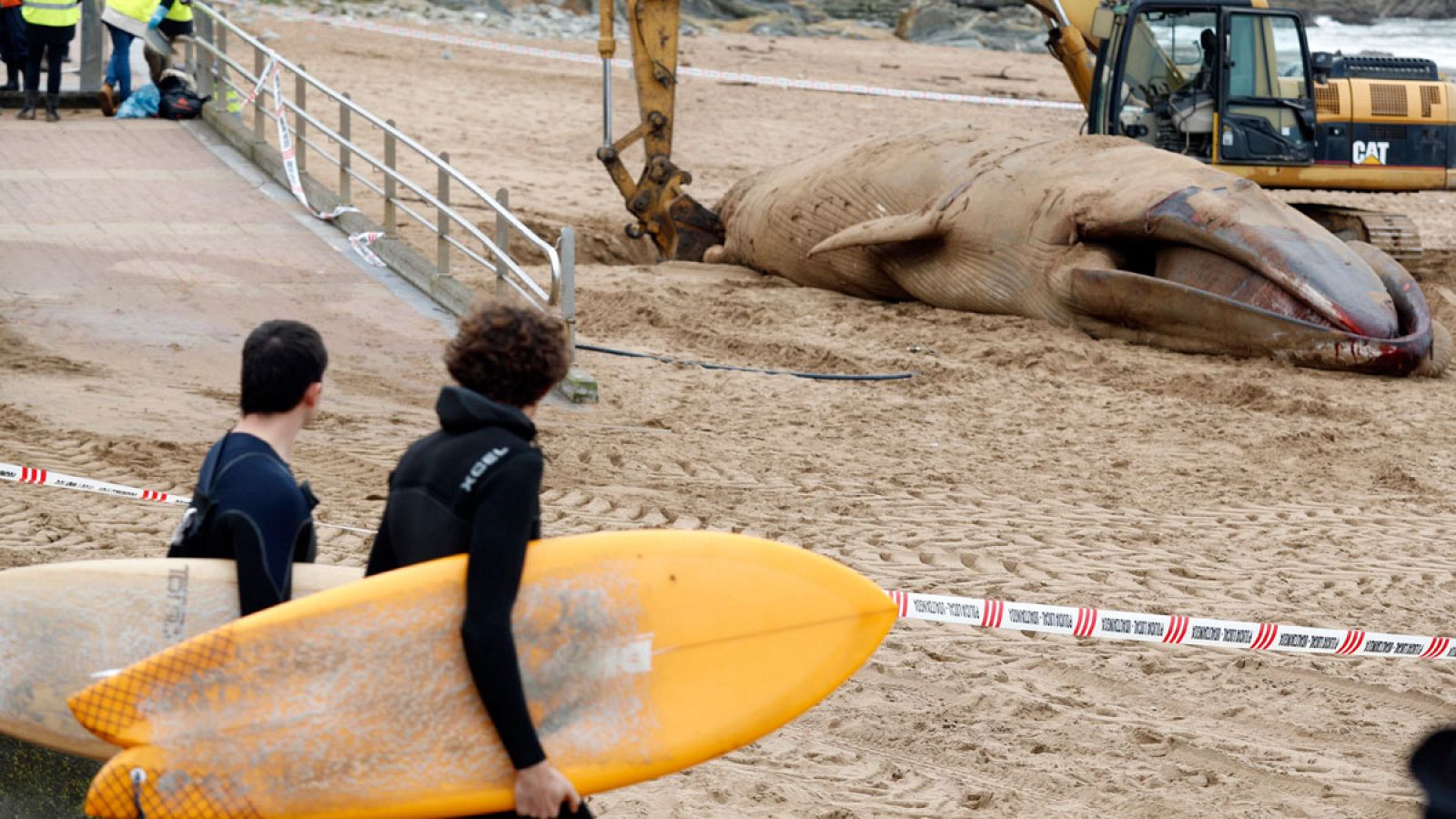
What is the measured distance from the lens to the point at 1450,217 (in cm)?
1989

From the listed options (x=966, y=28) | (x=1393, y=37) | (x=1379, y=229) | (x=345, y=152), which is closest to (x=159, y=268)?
(x=345, y=152)

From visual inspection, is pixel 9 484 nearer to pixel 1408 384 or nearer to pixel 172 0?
pixel 1408 384

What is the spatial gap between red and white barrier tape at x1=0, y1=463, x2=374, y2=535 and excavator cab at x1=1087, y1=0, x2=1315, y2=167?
9.50 m

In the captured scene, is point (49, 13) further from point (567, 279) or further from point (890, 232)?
point (567, 279)

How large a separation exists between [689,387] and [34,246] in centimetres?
465

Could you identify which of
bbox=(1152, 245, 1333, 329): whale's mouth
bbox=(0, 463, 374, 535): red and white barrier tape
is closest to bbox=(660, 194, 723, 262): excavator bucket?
bbox=(1152, 245, 1333, 329): whale's mouth

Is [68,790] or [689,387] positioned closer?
[68,790]

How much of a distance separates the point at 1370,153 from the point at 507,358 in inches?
527

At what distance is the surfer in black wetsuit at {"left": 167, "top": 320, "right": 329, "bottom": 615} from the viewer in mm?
3268

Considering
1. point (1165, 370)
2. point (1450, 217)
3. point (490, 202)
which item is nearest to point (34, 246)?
point (490, 202)

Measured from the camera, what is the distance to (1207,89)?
14289mm

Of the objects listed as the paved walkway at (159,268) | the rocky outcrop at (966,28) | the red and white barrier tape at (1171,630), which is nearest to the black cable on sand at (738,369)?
the paved walkway at (159,268)

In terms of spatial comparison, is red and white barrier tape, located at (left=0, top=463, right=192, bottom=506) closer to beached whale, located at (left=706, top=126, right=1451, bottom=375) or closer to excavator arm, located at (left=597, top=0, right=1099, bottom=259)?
beached whale, located at (left=706, top=126, right=1451, bottom=375)

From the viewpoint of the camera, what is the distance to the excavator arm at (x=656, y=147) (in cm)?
1407
